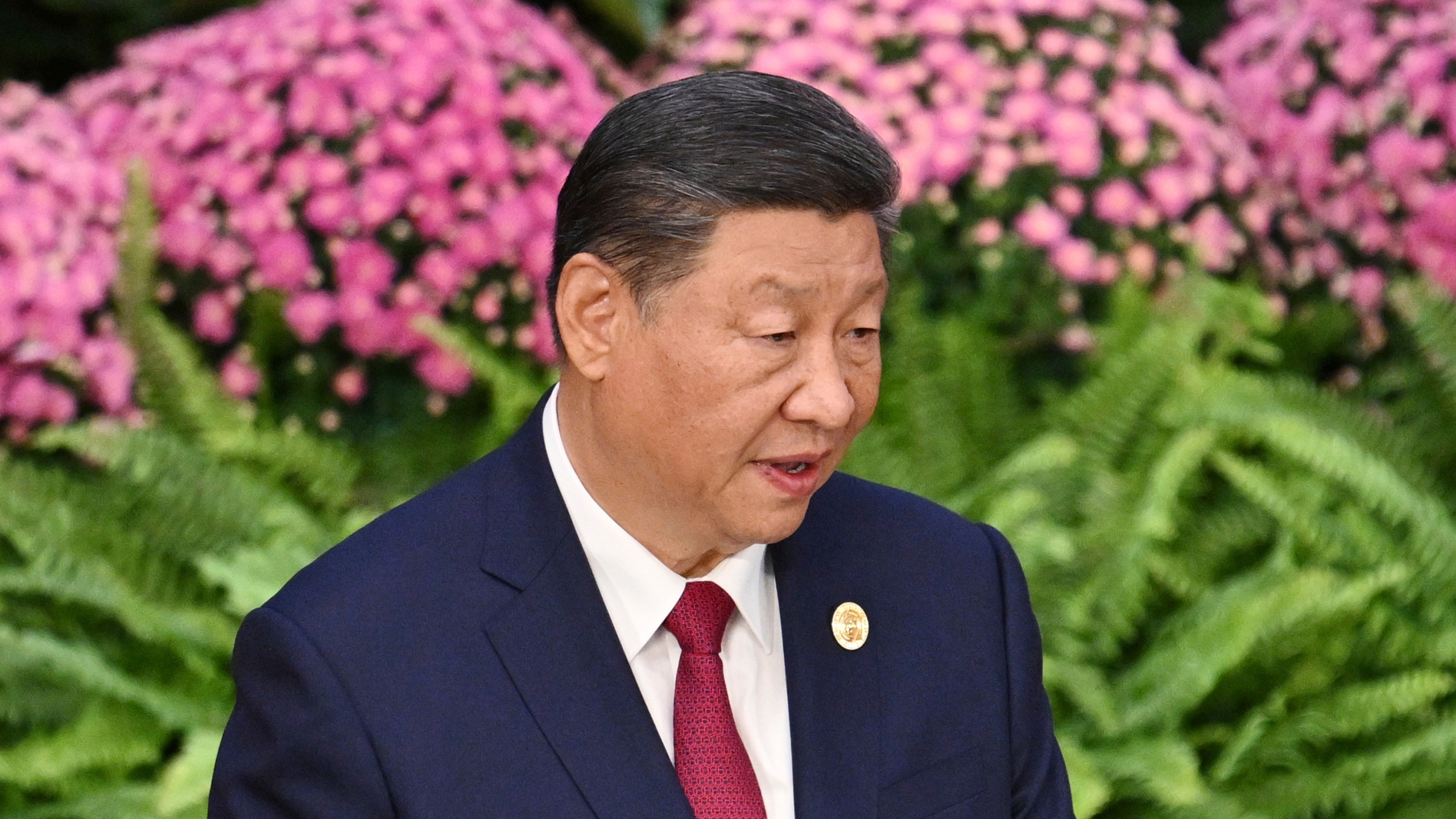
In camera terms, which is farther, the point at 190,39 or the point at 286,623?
the point at 190,39

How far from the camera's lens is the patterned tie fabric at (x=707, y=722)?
1663 millimetres

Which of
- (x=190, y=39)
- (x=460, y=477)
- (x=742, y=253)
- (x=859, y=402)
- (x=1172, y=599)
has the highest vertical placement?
(x=742, y=253)

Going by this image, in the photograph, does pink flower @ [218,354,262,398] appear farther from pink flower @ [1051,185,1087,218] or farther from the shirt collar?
the shirt collar

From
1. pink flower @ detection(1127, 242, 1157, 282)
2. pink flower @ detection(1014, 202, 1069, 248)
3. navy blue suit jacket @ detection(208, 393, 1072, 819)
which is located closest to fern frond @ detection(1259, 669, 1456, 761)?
pink flower @ detection(1127, 242, 1157, 282)

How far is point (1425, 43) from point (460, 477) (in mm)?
3109

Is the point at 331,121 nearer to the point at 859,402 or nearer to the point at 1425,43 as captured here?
the point at 859,402

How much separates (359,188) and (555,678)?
2181mm

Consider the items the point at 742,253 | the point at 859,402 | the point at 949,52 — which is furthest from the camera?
the point at 949,52

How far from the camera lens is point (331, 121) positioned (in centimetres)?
360

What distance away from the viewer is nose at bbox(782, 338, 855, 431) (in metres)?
1.55

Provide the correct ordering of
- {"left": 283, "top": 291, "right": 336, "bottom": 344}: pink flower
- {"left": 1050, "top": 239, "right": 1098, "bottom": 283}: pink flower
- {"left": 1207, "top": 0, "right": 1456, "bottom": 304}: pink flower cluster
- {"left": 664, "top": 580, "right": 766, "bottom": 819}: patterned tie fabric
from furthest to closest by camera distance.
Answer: {"left": 1207, "top": 0, "right": 1456, "bottom": 304}: pink flower cluster
{"left": 1050, "top": 239, "right": 1098, "bottom": 283}: pink flower
{"left": 283, "top": 291, "right": 336, "bottom": 344}: pink flower
{"left": 664, "top": 580, "right": 766, "bottom": 819}: patterned tie fabric

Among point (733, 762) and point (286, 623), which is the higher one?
point (286, 623)

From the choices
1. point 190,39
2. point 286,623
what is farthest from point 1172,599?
point 190,39

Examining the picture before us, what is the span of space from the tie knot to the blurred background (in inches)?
53.4
